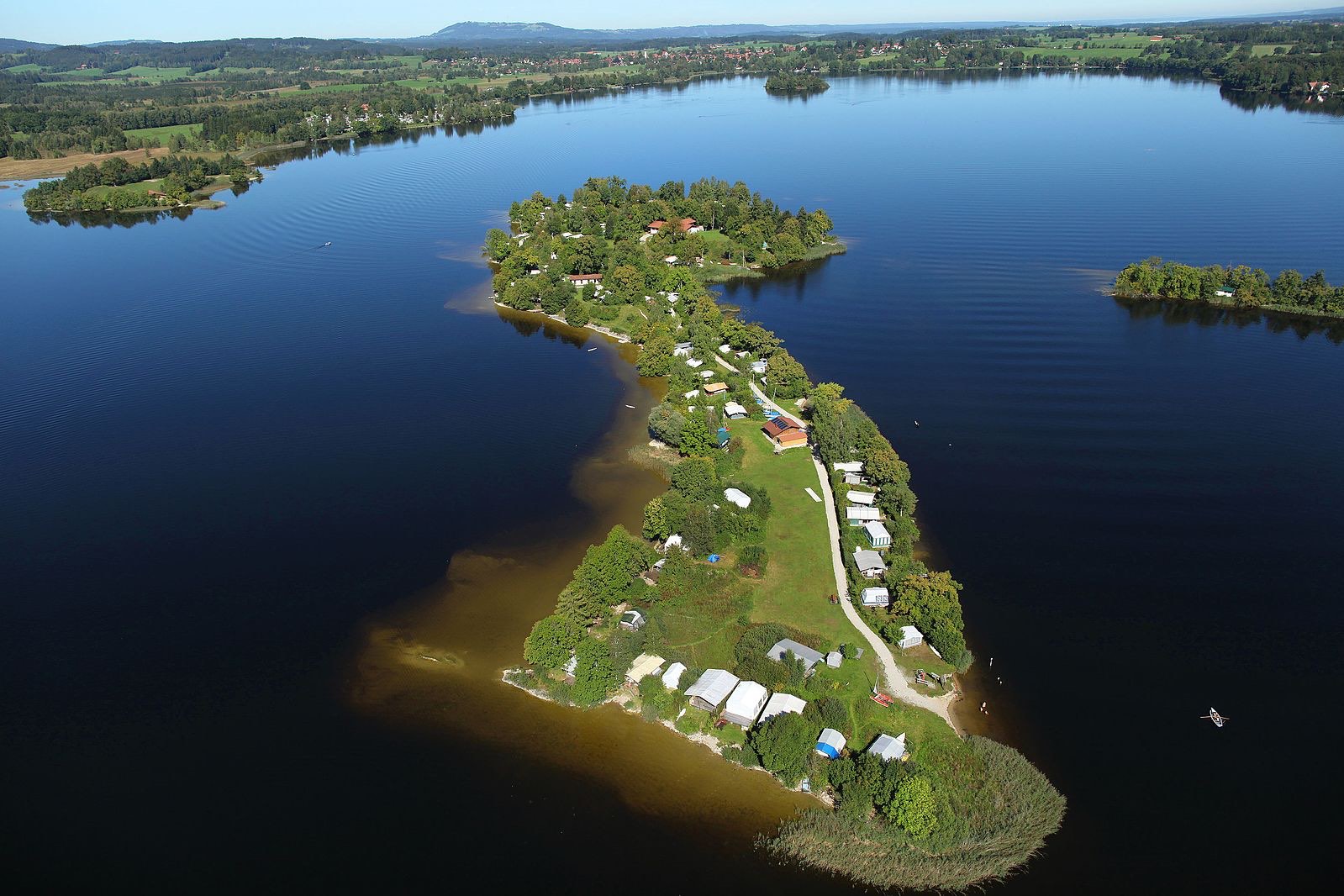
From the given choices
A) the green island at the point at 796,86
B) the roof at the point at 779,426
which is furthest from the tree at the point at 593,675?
the green island at the point at 796,86

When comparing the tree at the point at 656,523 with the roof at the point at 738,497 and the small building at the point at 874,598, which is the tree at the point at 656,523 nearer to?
the roof at the point at 738,497

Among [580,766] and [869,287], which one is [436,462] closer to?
[580,766]

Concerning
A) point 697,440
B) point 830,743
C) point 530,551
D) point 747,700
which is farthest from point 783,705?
point 697,440

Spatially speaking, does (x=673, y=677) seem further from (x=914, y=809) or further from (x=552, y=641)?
(x=914, y=809)

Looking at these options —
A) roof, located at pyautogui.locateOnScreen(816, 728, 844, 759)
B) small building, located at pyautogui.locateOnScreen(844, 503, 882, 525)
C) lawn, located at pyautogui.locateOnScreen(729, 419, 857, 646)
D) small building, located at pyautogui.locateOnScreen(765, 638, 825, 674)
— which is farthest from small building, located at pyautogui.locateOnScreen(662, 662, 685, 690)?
small building, located at pyautogui.locateOnScreen(844, 503, 882, 525)

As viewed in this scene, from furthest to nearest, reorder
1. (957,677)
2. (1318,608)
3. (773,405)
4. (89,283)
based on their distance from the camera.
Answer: (89,283) < (773,405) < (1318,608) < (957,677)

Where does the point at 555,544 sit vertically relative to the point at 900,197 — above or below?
below

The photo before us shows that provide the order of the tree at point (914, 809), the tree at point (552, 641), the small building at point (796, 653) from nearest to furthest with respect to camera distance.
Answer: the tree at point (914, 809) → the small building at point (796, 653) → the tree at point (552, 641)

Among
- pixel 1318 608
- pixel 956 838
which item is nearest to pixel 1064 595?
pixel 1318 608
